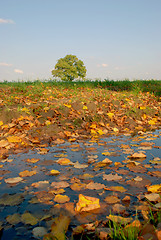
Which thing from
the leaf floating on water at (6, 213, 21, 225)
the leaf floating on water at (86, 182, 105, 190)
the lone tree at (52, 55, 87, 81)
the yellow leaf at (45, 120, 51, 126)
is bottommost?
the leaf floating on water at (6, 213, 21, 225)

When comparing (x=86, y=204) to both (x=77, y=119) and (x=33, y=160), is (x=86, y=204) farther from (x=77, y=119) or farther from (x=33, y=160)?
(x=77, y=119)

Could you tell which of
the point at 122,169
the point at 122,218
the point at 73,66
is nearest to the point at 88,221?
the point at 122,218

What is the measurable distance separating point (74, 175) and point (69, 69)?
34.8 metres

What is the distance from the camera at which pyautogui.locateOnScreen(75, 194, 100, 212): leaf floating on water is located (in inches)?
65.9

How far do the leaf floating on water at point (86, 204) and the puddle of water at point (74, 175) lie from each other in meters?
0.05

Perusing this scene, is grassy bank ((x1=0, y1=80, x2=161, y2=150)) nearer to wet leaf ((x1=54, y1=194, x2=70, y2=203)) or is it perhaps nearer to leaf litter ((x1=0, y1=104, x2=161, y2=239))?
leaf litter ((x1=0, y1=104, x2=161, y2=239))

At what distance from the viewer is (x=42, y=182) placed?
2.21 meters

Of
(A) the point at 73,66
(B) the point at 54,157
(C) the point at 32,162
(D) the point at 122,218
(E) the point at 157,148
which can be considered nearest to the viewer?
(D) the point at 122,218

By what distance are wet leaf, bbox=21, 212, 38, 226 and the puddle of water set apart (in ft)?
0.06

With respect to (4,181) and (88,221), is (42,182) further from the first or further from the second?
(88,221)

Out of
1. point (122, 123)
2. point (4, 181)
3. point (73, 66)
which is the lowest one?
point (4, 181)

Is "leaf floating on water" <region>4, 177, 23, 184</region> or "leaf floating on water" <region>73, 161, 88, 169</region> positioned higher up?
"leaf floating on water" <region>73, 161, 88, 169</region>

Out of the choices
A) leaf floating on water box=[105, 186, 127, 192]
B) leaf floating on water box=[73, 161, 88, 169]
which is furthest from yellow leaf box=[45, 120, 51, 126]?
leaf floating on water box=[105, 186, 127, 192]

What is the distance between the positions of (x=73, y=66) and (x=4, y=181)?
119 feet
